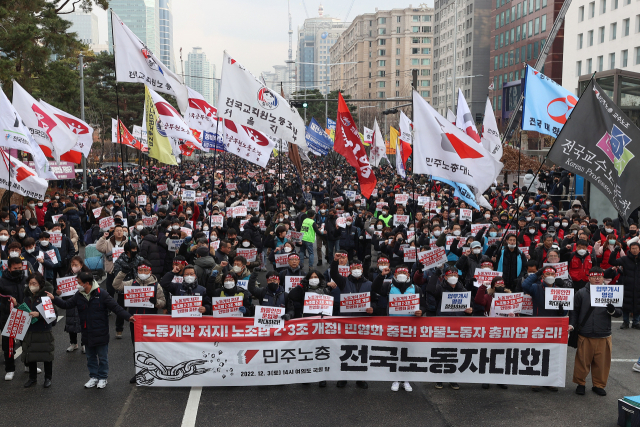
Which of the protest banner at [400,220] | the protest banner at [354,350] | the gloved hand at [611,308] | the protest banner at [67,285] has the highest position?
the protest banner at [400,220]

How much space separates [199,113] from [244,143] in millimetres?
3659

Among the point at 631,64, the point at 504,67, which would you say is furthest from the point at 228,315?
the point at 504,67

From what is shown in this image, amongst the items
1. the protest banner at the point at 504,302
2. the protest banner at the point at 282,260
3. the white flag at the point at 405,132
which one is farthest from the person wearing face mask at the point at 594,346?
the white flag at the point at 405,132

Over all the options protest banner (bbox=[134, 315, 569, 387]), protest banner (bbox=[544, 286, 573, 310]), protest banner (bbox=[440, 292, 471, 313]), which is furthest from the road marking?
protest banner (bbox=[544, 286, 573, 310])

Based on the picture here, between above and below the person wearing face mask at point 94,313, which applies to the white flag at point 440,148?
above

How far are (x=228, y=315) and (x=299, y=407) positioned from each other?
1.64 metres

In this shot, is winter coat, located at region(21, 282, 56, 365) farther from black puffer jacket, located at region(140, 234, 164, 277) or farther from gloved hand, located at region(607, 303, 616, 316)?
gloved hand, located at region(607, 303, 616, 316)

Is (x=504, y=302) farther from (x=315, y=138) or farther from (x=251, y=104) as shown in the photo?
(x=315, y=138)

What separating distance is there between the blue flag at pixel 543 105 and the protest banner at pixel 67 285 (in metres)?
9.27

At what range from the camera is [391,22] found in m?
125

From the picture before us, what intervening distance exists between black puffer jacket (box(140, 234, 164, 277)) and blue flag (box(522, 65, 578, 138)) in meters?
8.07

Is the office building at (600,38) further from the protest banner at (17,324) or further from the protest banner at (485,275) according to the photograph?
the protest banner at (17,324)

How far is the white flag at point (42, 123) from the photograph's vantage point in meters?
14.8

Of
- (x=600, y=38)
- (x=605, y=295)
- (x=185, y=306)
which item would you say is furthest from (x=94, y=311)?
(x=600, y=38)
